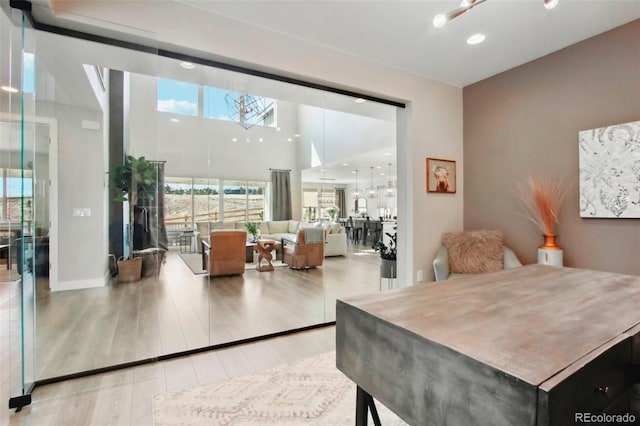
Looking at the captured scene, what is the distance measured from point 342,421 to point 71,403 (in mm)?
1736

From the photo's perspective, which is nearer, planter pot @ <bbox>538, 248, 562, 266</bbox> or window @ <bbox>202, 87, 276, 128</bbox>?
planter pot @ <bbox>538, 248, 562, 266</bbox>

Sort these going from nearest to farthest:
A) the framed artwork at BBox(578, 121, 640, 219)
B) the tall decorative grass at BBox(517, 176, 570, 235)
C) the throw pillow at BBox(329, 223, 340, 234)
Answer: the framed artwork at BBox(578, 121, 640, 219)
the tall decorative grass at BBox(517, 176, 570, 235)
the throw pillow at BBox(329, 223, 340, 234)

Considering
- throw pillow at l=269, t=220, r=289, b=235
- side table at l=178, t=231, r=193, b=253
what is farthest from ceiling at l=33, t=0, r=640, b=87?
throw pillow at l=269, t=220, r=289, b=235

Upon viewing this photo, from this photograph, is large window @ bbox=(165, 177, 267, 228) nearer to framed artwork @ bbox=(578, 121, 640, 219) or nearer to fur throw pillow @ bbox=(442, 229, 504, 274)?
fur throw pillow @ bbox=(442, 229, 504, 274)

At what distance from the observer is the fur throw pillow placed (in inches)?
130

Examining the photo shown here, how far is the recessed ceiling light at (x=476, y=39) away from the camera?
282 centimetres

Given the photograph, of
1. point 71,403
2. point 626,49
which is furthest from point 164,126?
point 626,49

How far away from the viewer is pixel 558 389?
2.14 feet

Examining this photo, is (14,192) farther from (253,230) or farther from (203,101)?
Result: (253,230)

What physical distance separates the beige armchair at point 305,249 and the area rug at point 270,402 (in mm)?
2297

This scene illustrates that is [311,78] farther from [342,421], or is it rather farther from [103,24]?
[342,421]

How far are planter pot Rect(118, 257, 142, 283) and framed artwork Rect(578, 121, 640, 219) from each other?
499 cm

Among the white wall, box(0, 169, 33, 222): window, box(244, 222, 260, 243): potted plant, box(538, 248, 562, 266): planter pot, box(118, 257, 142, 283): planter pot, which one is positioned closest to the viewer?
box(0, 169, 33, 222): window

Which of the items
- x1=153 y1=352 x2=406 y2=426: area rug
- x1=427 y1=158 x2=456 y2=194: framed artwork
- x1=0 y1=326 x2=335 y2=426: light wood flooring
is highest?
x1=427 y1=158 x2=456 y2=194: framed artwork
